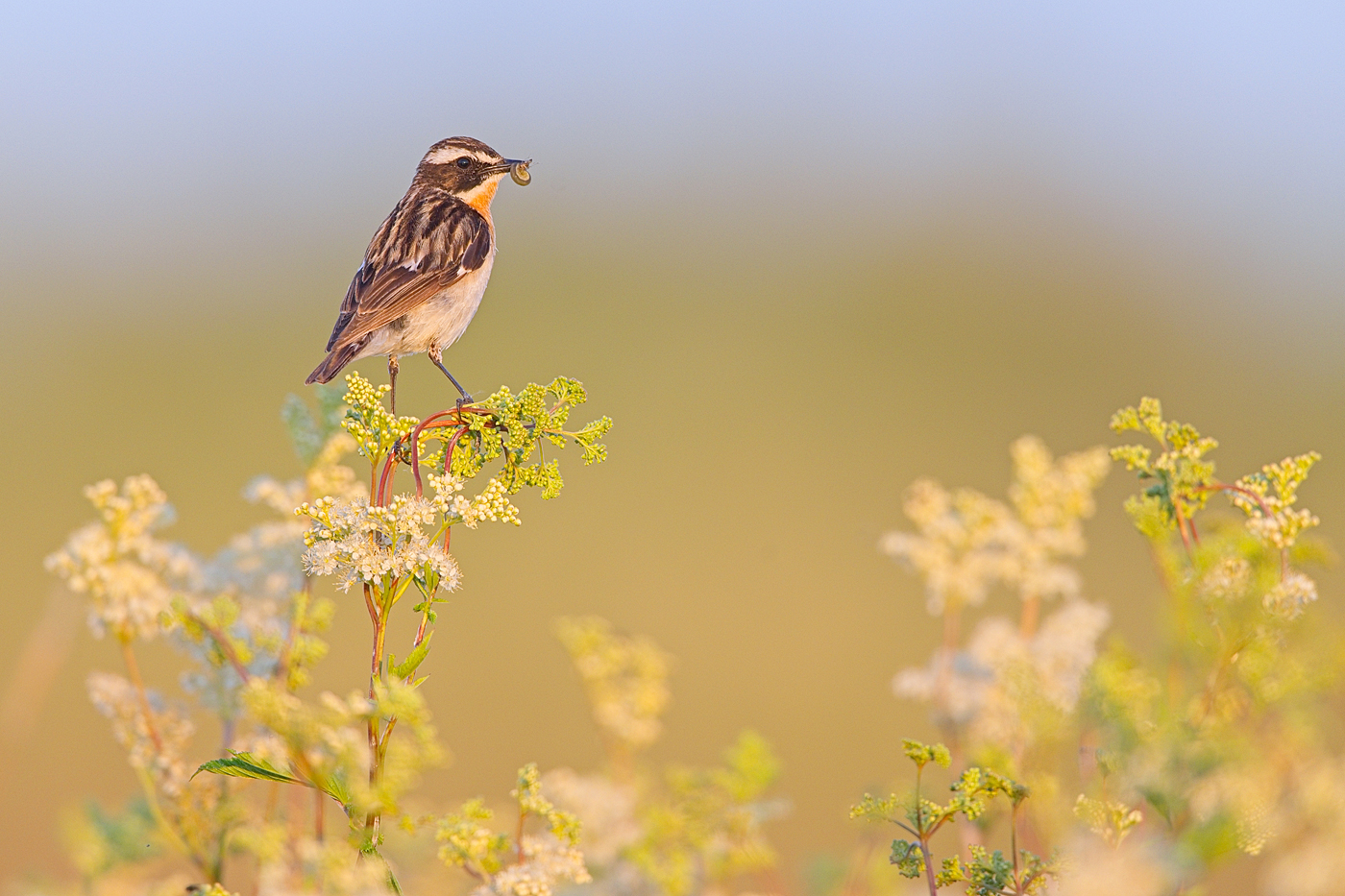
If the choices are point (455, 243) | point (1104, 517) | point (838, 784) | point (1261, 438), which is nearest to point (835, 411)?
point (1104, 517)

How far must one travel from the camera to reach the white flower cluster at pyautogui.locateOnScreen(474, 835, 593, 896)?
80.9 inches

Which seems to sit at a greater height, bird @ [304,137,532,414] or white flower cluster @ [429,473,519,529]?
bird @ [304,137,532,414]

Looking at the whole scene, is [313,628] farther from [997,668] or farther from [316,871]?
[997,668]

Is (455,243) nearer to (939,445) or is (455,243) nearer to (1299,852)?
(1299,852)

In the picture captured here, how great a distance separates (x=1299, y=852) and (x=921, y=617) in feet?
56.7

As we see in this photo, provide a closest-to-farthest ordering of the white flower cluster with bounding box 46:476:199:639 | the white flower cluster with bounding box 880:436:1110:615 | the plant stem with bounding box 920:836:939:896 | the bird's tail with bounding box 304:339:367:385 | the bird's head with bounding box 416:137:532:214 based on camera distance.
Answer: the plant stem with bounding box 920:836:939:896 → the white flower cluster with bounding box 46:476:199:639 → the white flower cluster with bounding box 880:436:1110:615 → the bird's tail with bounding box 304:339:367:385 → the bird's head with bounding box 416:137:532:214

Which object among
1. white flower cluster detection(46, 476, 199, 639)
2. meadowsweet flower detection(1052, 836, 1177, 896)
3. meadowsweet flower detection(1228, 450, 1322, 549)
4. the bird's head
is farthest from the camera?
the bird's head

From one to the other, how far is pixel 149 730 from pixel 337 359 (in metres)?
2.77

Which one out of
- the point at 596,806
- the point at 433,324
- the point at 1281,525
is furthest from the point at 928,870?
the point at 433,324

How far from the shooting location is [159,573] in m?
3.07

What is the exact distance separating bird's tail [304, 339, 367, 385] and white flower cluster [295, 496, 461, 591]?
3.05 m

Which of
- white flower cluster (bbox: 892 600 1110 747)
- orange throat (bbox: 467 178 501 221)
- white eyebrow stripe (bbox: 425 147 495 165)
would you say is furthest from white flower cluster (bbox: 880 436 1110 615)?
white eyebrow stripe (bbox: 425 147 495 165)

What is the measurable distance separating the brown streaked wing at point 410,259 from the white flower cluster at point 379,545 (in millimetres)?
3199

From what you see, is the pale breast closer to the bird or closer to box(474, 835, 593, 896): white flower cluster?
the bird
